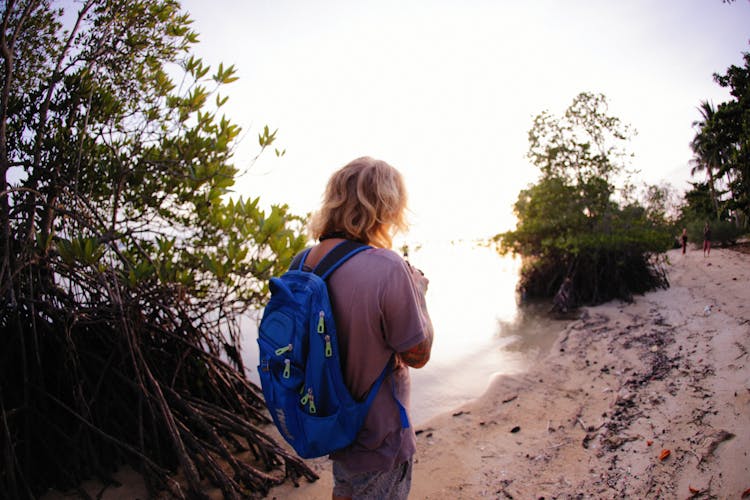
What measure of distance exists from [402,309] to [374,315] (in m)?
0.10

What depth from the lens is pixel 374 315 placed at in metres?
1.33

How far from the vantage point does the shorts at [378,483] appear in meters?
1.44

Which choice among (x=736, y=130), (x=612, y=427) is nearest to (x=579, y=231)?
(x=736, y=130)

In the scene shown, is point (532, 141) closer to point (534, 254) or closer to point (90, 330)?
point (534, 254)

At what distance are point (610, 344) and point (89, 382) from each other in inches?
254

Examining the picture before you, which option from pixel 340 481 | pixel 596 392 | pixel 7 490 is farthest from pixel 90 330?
pixel 596 392

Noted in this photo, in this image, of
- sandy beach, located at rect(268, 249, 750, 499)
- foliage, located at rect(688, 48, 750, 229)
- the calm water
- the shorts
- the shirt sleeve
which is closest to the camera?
the shirt sleeve

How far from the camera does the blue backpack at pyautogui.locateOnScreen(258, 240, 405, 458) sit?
134 centimetres

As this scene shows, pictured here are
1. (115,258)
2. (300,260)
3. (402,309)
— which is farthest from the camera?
(115,258)

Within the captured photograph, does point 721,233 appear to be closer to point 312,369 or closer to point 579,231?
point 579,231

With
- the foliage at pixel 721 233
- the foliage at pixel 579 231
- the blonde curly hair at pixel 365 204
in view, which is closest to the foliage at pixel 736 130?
the foliage at pixel 579 231

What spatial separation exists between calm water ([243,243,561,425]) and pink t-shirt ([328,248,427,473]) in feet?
10.5

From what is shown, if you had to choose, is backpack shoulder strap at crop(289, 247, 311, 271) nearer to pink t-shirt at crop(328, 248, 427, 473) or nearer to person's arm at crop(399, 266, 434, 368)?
pink t-shirt at crop(328, 248, 427, 473)

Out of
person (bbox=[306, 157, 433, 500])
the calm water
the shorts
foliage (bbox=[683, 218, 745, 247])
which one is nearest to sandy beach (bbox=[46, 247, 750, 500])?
the calm water
